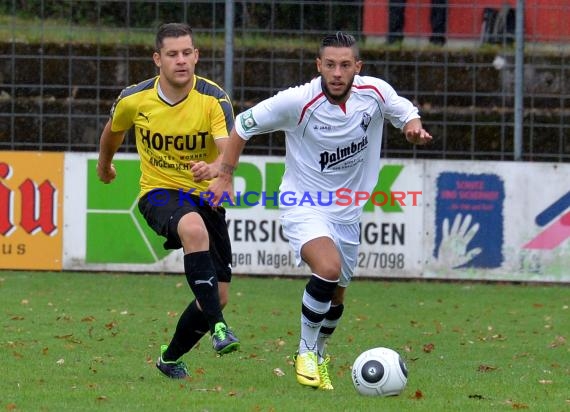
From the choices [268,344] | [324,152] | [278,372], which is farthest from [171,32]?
[268,344]

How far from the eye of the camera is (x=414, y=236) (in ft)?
46.9

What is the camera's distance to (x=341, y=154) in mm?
7867

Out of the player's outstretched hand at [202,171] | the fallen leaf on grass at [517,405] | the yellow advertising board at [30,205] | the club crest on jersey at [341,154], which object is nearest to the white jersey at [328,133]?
the club crest on jersey at [341,154]

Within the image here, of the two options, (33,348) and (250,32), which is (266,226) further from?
(33,348)

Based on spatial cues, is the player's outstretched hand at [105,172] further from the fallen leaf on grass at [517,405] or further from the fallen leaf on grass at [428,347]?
the fallen leaf on grass at [517,405]

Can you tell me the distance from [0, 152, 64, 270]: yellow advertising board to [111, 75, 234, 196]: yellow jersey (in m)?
6.33

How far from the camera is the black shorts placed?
7805 mm

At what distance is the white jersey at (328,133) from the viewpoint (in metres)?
7.76

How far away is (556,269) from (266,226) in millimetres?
3179

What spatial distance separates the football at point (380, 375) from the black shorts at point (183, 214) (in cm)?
125

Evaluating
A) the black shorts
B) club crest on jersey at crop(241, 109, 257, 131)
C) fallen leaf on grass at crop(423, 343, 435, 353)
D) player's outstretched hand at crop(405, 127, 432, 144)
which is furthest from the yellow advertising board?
player's outstretched hand at crop(405, 127, 432, 144)

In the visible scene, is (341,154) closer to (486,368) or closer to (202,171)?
(202,171)

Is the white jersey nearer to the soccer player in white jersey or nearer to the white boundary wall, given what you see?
the soccer player in white jersey

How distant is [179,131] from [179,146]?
0.30 ft
